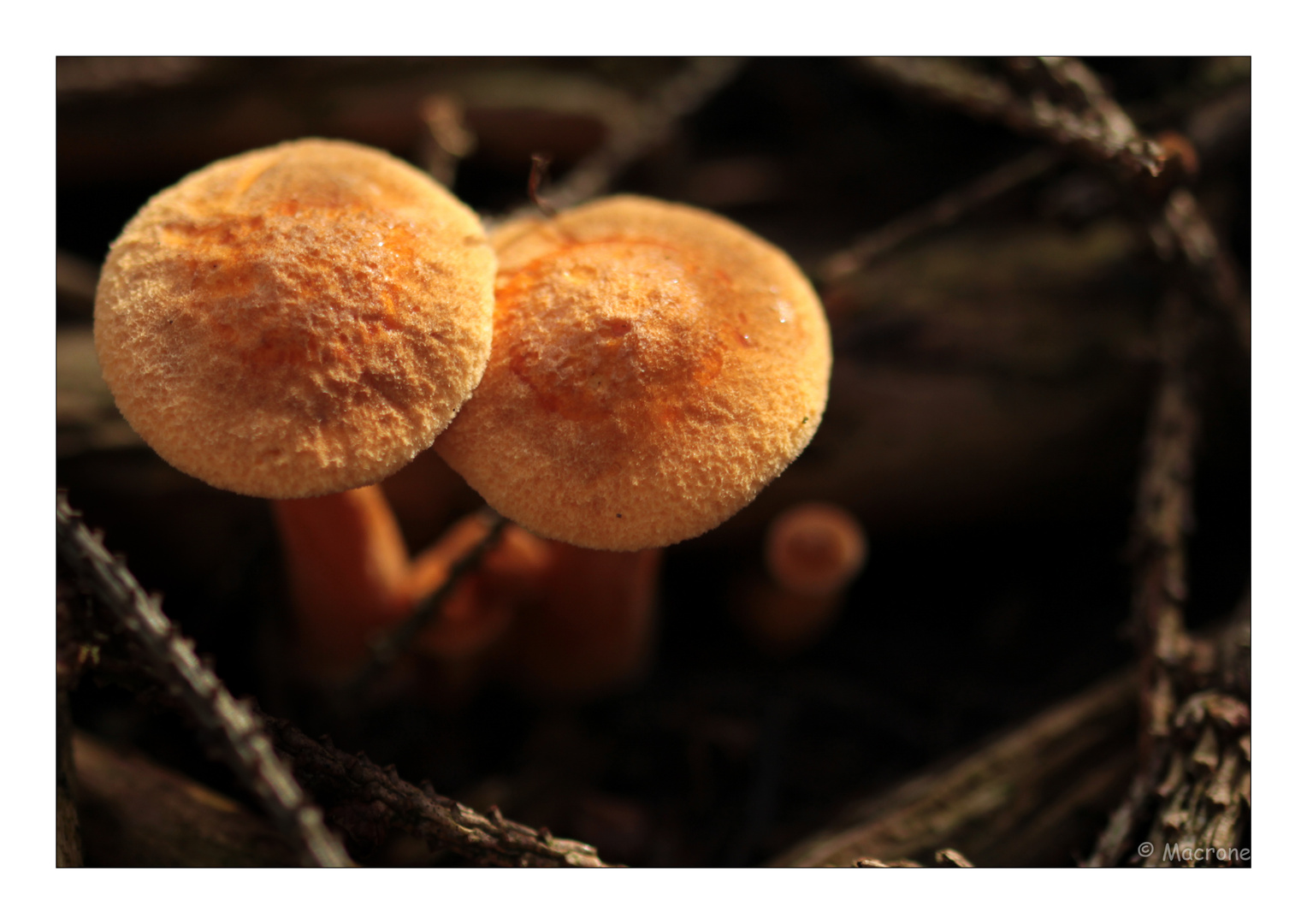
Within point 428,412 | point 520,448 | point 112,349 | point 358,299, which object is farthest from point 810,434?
point 112,349

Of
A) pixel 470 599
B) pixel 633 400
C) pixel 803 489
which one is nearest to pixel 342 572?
pixel 470 599

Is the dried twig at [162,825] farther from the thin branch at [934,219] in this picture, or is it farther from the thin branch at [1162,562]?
the thin branch at [934,219]

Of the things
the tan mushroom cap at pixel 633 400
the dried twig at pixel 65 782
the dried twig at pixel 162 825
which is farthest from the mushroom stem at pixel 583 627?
the dried twig at pixel 65 782

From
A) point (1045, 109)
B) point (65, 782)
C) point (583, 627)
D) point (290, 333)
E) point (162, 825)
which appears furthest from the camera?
point (583, 627)

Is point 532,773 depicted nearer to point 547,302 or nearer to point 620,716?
point 620,716

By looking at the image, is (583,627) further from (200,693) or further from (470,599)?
(200,693)
